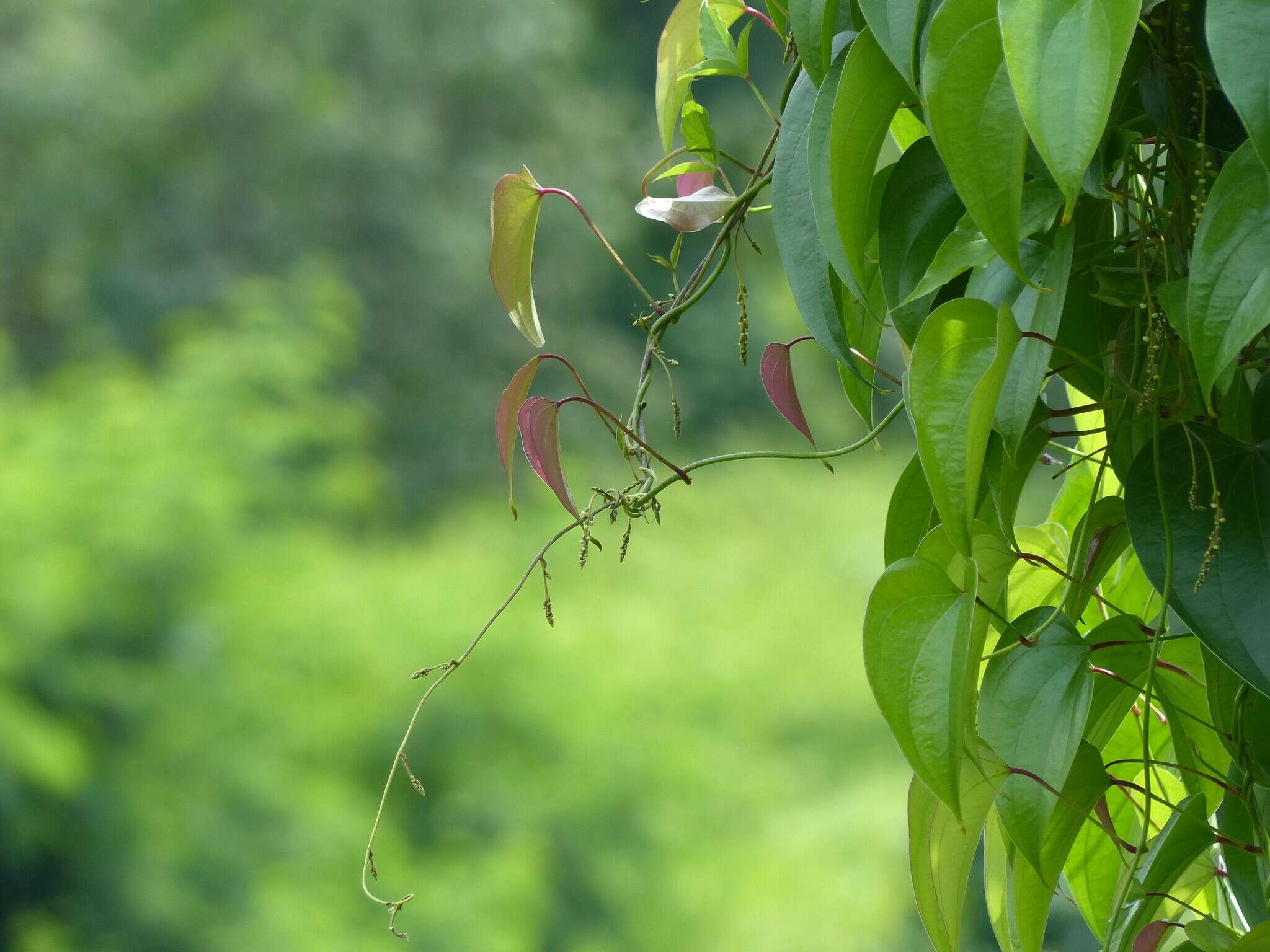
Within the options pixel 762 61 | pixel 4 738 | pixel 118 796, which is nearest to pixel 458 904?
pixel 118 796

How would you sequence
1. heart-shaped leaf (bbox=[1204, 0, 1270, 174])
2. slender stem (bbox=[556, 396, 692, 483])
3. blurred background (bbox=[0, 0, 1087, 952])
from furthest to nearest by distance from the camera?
blurred background (bbox=[0, 0, 1087, 952]) < slender stem (bbox=[556, 396, 692, 483]) < heart-shaped leaf (bbox=[1204, 0, 1270, 174])

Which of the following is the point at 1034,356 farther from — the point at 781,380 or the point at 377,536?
the point at 377,536

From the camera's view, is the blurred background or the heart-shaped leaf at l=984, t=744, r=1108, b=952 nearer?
the heart-shaped leaf at l=984, t=744, r=1108, b=952

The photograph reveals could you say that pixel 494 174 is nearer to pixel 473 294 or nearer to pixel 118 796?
pixel 473 294

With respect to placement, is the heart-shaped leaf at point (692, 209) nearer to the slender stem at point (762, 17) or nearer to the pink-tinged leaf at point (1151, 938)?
the slender stem at point (762, 17)

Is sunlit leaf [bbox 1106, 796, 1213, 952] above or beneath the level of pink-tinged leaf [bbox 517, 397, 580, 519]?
beneath

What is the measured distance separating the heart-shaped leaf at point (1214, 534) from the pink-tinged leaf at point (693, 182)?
0.46ft

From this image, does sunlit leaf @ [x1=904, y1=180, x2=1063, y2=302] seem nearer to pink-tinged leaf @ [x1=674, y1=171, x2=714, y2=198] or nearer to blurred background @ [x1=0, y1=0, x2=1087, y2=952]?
pink-tinged leaf @ [x1=674, y1=171, x2=714, y2=198]

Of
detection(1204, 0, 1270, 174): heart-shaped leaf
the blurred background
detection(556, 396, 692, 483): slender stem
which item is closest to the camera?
detection(1204, 0, 1270, 174): heart-shaped leaf

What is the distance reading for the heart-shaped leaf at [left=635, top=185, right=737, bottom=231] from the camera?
0.91 ft

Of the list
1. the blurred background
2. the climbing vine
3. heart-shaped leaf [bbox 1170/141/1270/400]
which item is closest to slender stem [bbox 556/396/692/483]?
the climbing vine

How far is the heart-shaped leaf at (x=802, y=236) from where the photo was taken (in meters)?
0.22

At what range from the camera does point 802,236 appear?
0.73 ft

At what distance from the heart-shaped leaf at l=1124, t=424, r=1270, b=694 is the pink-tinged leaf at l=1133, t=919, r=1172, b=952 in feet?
0.27
